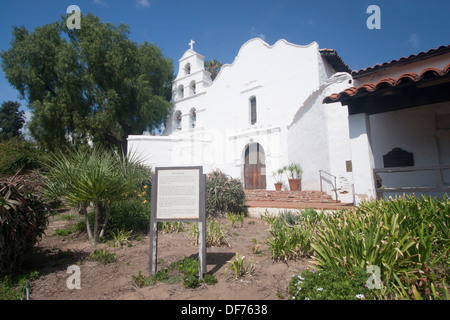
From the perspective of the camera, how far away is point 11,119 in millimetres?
28875

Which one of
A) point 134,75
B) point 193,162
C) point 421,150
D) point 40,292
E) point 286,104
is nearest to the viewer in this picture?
point 40,292

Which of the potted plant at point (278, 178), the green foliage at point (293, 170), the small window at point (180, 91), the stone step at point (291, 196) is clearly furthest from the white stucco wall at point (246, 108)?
the stone step at point (291, 196)

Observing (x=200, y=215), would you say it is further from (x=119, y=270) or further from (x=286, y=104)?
(x=286, y=104)

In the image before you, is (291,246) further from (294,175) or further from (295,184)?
(294,175)

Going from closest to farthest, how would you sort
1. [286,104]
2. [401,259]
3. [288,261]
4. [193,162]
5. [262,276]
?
1. [401,259]
2. [262,276]
3. [288,261]
4. [286,104]
5. [193,162]

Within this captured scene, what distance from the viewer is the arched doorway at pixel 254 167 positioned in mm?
13219

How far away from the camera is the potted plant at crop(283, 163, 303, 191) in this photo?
11.1 m

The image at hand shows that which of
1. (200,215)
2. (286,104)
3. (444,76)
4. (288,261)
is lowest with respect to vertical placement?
(288,261)

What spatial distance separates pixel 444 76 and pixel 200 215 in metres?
4.93

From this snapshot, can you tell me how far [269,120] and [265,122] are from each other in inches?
10.1

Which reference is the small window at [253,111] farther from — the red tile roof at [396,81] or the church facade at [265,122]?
the red tile roof at [396,81]

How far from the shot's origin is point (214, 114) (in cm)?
1560

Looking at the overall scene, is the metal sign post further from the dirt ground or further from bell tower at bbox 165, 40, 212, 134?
bell tower at bbox 165, 40, 212, 134
